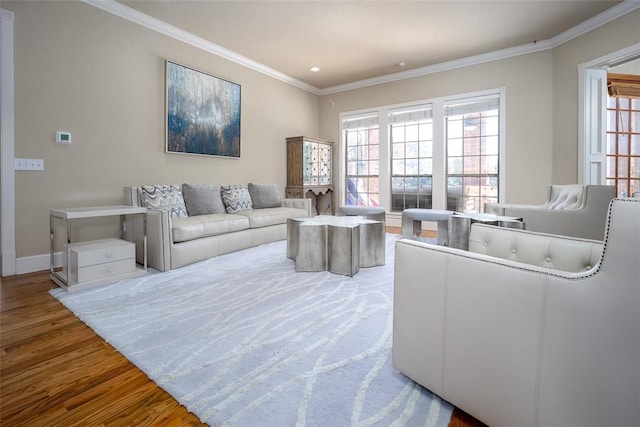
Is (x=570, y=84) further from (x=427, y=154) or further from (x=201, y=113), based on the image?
(x=201, y=113)

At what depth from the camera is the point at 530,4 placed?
3457mm

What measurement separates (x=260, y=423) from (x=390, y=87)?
5855mm

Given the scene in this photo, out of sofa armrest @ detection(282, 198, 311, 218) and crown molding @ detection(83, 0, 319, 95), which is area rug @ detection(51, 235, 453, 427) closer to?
sofa armrest @ detection(282, 198, 311, 218)

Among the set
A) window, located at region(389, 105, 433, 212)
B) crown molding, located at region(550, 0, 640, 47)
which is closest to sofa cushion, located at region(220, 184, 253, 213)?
window, located at region(389, 105, 433, 212)

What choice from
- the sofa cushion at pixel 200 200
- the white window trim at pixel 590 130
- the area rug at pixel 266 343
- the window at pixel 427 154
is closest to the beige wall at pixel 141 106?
the white window trim at pixel 590 130

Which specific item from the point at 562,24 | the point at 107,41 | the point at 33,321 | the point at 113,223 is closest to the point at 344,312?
the point at 33,321

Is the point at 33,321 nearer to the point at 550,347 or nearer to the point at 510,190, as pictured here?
the point at 550,347

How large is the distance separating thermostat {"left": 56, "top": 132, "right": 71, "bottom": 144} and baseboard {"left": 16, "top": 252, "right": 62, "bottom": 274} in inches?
44.6

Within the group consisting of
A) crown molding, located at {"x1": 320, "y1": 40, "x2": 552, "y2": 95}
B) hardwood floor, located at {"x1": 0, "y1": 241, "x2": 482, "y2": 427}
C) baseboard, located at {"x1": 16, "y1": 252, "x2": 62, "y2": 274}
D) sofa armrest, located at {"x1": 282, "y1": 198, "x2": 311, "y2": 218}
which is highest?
crown molding, located at {"x1": 320, "y1": 40, "x2": 552, "y2": 95}

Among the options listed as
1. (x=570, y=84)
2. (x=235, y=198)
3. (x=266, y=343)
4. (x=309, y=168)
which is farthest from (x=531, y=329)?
(x=309, y=168)

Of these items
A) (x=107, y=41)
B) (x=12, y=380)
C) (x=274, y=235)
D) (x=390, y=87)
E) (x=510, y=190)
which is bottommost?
(x=12, y=380)

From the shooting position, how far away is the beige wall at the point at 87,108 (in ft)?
9.61

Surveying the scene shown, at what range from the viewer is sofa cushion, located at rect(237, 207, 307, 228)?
13.2 feet

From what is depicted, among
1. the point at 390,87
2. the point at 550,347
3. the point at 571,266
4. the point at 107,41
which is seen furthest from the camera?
the point at 390,87
